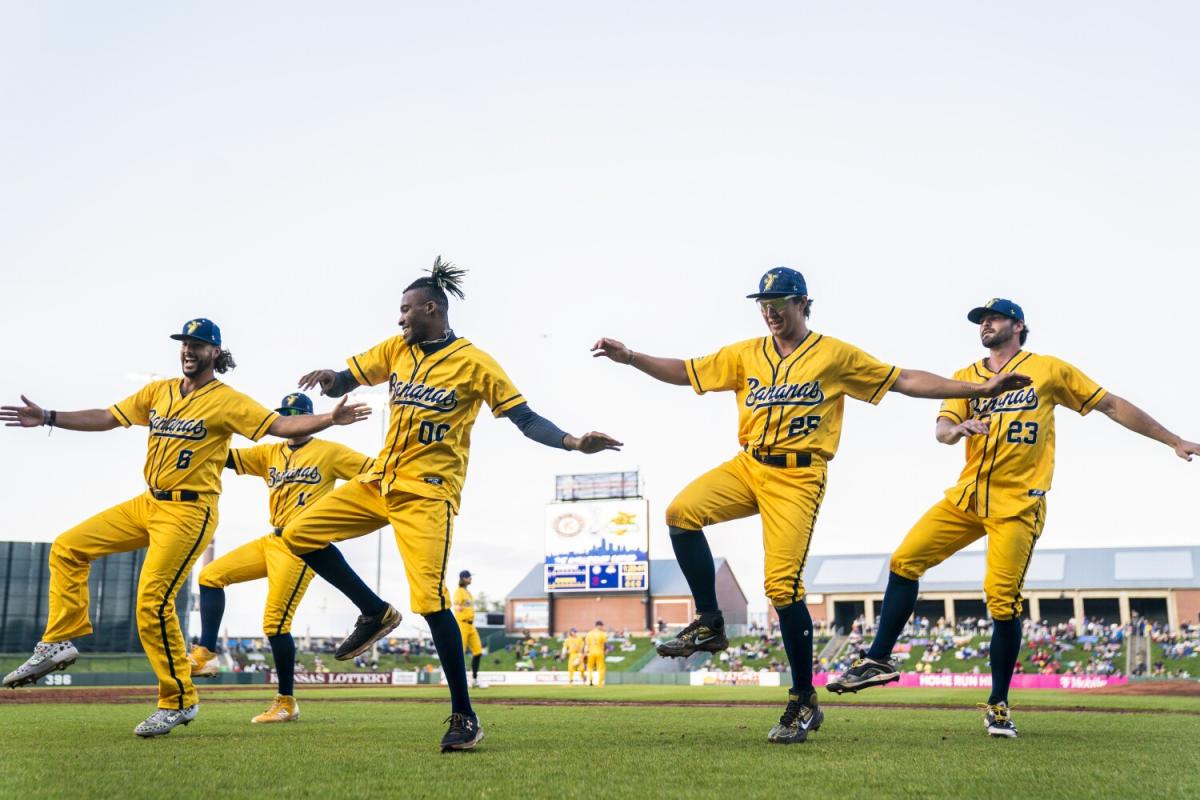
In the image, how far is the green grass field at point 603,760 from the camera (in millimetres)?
4668

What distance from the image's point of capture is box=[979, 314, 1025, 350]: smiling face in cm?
855

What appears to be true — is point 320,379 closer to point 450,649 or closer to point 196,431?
point 196,431

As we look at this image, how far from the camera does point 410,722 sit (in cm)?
938

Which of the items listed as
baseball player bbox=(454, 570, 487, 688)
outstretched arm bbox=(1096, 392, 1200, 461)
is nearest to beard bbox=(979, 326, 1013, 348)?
outstretched arm bbox=(1096, 392, 1200, 461)

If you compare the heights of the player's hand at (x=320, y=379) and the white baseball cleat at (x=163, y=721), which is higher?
the player's hand at (x=320, y=379)

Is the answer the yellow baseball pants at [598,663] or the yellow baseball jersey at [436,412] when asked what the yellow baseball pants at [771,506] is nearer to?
the yellow baseball jersey at [436,412]

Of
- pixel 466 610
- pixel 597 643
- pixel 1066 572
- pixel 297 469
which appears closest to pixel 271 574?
pixel 297 469

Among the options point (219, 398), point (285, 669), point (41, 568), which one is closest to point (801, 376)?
point (219, 398)

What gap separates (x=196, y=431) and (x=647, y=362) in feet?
11.3

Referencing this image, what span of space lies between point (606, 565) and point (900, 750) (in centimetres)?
5198

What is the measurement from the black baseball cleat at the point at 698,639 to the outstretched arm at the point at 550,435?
1536 mm

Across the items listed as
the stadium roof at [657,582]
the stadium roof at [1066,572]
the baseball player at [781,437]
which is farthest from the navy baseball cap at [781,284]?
the stadium roof at [657,582]

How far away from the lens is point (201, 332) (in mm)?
8383

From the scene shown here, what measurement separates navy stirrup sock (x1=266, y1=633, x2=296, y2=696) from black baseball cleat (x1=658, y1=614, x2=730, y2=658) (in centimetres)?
419
